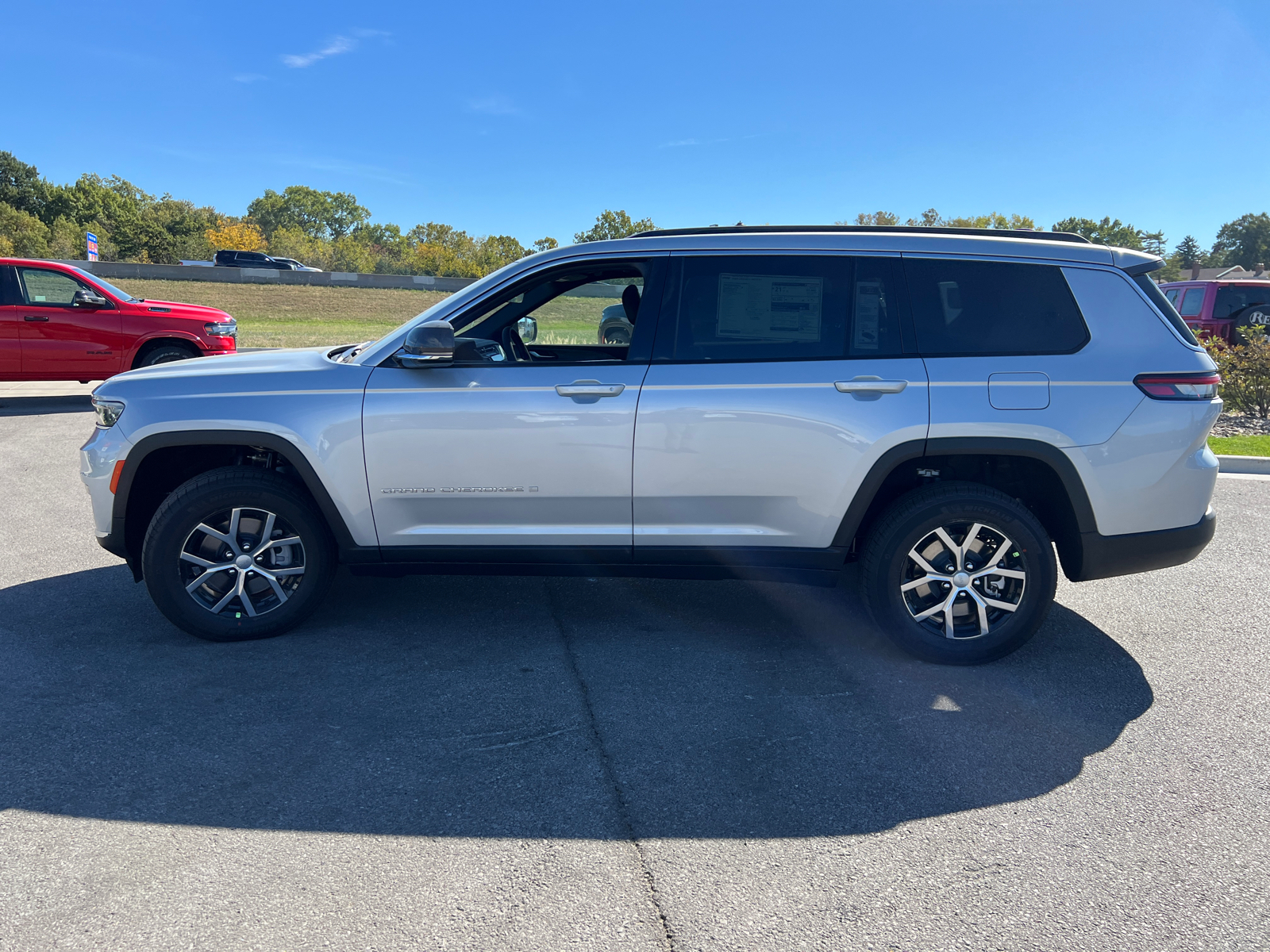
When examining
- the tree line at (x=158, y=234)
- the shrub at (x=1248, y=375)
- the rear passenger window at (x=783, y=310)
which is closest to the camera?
the rear passenger window at (x=783, y=310)

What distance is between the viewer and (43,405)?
39.8ft

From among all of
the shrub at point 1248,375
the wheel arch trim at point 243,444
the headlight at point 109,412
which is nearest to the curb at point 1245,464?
the shrub at point 1248,375

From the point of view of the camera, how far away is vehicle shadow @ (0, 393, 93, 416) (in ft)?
37.6

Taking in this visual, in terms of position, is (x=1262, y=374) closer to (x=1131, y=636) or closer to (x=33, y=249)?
(x=1131, y=636)

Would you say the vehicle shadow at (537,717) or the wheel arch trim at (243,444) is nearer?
the vehicle shadow at (537,717)

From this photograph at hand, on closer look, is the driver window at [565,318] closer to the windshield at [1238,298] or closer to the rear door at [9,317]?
the rear door at [9,317]

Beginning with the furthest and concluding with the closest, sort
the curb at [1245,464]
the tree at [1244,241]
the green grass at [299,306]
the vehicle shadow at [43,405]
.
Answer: the tree at [1244,241] < the green grass at [299,306] < the vehicle shadow at [43,405] < the curb at [1245,464]

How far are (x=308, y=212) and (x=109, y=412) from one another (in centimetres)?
16004

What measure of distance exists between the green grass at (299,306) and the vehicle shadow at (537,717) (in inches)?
617

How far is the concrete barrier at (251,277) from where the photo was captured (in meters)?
39.4

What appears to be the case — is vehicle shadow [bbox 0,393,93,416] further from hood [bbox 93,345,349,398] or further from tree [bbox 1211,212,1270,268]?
tree [bbox 1211,212,1270,268]

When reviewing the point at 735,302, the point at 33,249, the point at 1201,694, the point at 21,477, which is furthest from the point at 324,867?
the point at 33,249

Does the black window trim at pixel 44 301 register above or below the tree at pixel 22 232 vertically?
below

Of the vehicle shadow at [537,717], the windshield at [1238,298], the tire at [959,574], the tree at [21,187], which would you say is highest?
the tree at [21,187]
